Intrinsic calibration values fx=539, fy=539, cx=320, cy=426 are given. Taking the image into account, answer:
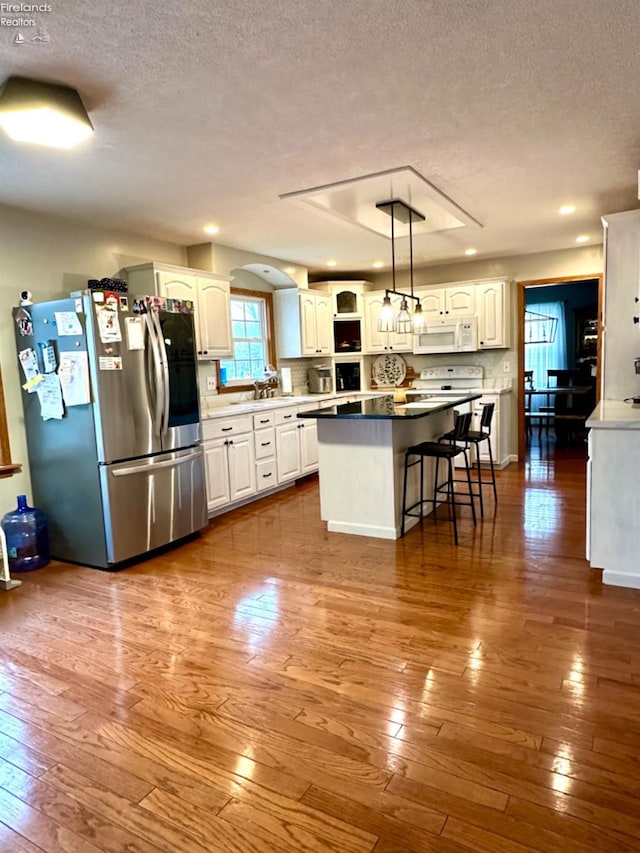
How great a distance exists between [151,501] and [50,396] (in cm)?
97

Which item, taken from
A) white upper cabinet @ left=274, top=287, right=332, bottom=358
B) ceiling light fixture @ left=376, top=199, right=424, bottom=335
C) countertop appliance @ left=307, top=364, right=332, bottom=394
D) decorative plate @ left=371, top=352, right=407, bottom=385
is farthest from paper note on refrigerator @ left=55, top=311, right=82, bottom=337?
decorative plate @ left=371, top=352, right=407, bottom=385

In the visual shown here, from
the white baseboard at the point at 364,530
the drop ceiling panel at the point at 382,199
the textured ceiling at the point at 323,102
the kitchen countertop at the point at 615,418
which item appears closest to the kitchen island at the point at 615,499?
the kitchen countertop at the point at 615,418

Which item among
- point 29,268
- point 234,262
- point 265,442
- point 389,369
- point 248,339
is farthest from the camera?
point 389,369

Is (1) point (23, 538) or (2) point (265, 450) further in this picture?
(2) point (265, 450)

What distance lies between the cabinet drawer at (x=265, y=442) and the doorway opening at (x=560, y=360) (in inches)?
165

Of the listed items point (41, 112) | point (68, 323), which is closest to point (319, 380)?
point (68, 323)

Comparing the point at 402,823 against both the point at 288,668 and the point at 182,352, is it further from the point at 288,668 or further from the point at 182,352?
the point at 182,352

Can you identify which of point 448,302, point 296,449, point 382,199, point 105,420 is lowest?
point 296,449

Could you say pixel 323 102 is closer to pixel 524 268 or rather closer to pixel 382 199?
pixel 382 199

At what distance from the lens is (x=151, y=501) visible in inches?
148

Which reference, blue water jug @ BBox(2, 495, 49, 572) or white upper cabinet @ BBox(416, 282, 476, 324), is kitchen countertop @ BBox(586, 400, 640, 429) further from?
blue water jug @ BBox(2, 495, 49, 572)

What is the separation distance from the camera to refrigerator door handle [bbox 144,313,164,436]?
3.70 m

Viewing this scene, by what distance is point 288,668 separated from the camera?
2.33 m

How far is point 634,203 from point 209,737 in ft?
15.5
